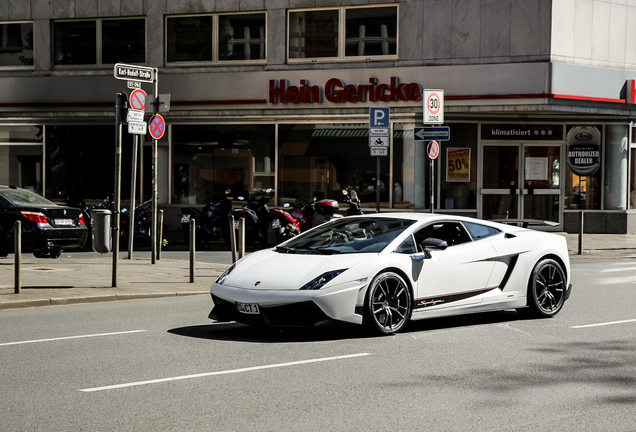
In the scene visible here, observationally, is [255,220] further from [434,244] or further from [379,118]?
[434,244]

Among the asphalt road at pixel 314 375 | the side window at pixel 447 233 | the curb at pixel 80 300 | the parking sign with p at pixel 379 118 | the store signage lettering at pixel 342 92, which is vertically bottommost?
the curb at pixel 80 300

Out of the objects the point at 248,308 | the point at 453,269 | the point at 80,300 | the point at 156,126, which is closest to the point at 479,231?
the point at 453,269

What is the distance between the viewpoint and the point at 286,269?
27.2 ft

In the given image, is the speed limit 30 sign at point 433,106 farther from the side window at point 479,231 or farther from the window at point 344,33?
the side window at point 479,231

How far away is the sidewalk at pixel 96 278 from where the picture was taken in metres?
11.2

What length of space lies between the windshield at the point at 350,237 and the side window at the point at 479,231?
30.4 inches

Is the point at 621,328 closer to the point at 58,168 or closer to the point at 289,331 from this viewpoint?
the point at 289,331

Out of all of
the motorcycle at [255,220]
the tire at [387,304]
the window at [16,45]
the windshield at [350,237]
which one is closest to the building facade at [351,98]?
the window at [16,45]

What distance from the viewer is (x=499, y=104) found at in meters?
22.8

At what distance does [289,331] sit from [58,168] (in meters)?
19.0

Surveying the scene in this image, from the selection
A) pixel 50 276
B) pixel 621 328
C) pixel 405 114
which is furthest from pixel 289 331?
pixel 405 114

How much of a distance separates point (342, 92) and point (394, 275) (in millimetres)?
15735

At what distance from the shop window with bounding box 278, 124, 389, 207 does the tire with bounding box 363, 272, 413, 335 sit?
49.6 feet

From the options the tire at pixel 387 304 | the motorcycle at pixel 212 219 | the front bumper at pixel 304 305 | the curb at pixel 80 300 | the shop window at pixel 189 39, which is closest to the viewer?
the front bumper at pixel 304 305
